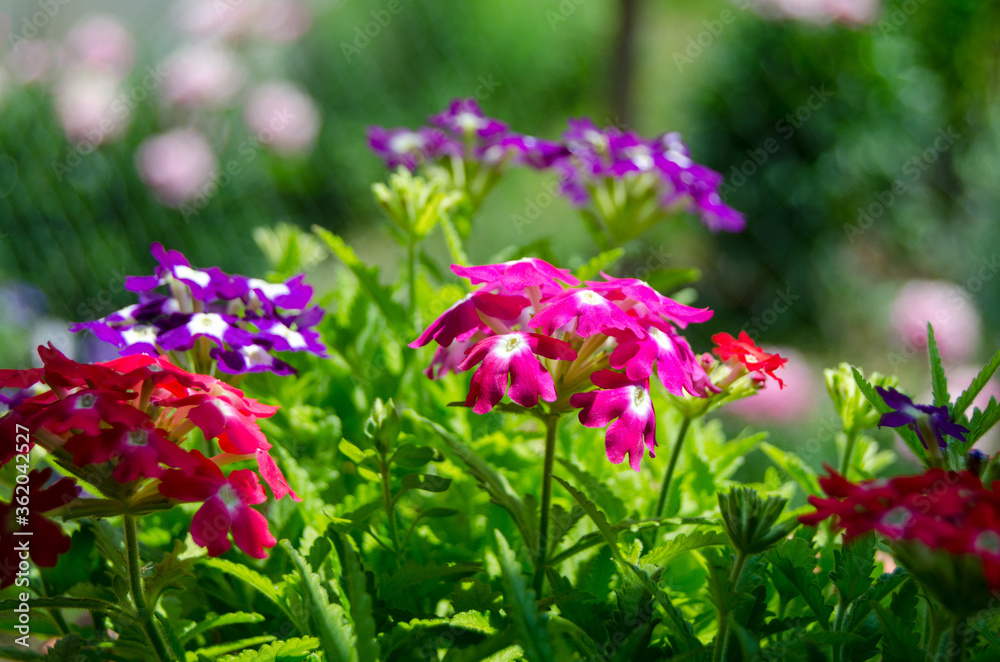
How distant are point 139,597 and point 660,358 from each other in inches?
20.3

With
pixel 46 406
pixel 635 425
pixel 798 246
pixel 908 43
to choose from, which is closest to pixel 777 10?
pixel 908 43

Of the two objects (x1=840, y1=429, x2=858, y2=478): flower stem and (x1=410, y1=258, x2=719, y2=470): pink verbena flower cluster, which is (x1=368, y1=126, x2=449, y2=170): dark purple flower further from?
(x1=840, y1=429, x2=858, y2=478): flower stem

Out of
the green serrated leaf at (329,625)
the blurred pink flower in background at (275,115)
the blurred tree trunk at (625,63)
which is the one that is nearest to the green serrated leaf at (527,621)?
the green serrated leaf at (329,625)

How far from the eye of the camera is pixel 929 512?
61cm

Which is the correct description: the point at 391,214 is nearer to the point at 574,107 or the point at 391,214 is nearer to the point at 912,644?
the point at 912,644

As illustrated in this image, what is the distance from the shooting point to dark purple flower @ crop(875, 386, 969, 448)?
0.82 metres

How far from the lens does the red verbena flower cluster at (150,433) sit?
2.22 ft

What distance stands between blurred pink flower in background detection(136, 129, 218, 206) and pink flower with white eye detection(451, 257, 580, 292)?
9.38 feet

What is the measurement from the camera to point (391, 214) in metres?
1.31

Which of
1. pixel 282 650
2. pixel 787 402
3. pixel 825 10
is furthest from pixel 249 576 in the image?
pixel 825 10

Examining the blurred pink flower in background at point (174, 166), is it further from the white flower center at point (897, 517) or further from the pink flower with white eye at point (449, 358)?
the white flower center at point (897, 517)

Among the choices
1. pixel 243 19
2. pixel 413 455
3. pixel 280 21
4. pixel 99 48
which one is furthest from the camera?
pixel 280 21

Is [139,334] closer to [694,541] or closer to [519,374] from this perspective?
[519,374]

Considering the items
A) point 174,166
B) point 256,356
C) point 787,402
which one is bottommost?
point 787,402
